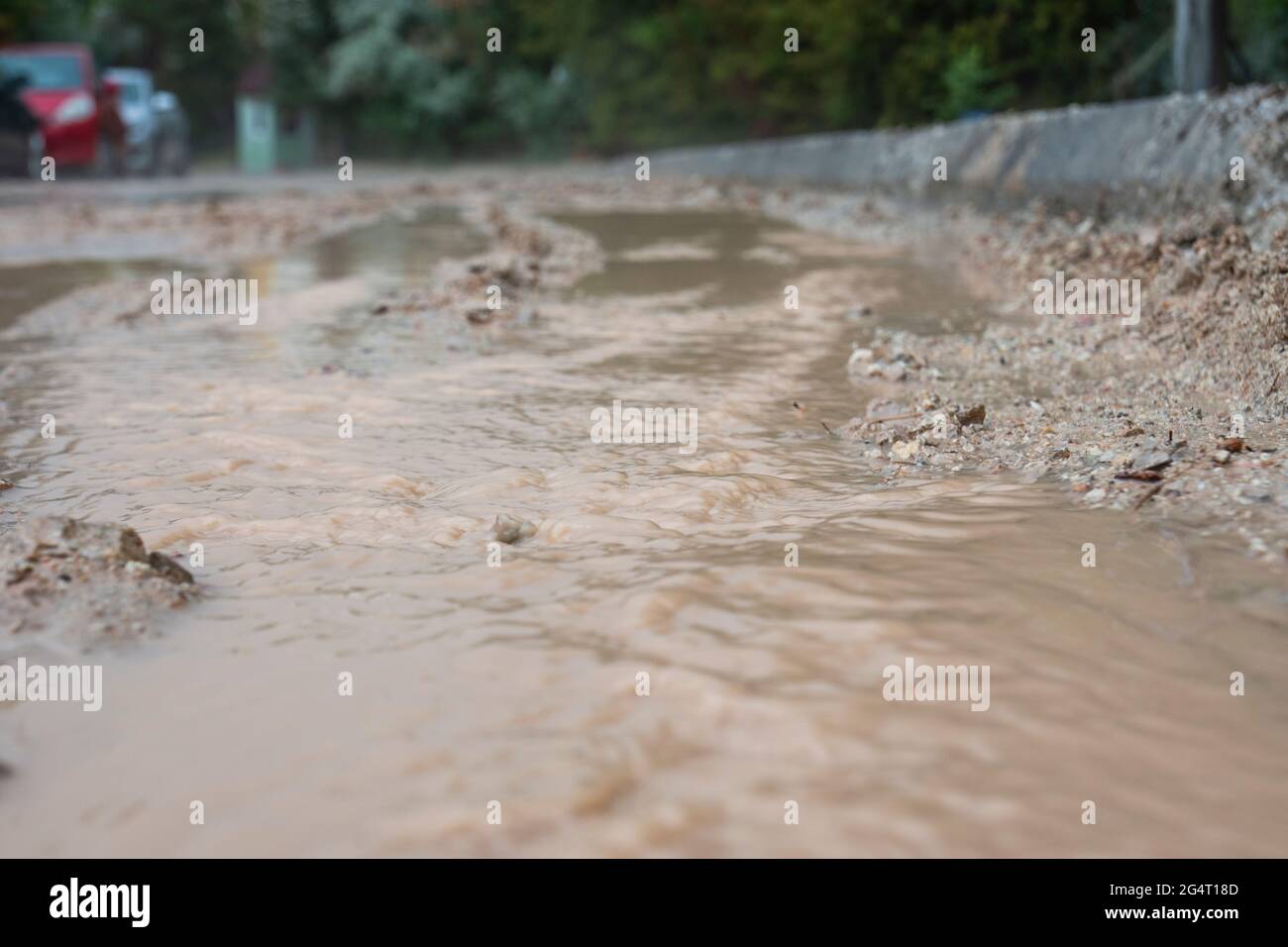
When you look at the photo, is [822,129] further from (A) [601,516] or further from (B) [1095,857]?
(B) [1095,857]

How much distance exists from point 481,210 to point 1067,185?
668cm

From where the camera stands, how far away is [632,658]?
1.81 metres

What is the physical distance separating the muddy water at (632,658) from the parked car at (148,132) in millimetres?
19903

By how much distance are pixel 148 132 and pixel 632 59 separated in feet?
28.2

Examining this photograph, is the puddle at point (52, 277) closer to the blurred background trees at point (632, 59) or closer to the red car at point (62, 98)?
the blurred background trees at point (632, 59)

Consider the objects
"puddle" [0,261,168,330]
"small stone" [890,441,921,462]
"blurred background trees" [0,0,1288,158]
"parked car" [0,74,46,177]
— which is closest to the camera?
"small stone" [890,441,921,462]

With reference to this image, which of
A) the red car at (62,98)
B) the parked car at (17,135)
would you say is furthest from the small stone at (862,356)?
the red car at (62,98)

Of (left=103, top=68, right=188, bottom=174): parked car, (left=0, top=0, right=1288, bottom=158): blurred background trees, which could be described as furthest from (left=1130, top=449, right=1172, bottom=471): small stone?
(left=103, top=68, right=188, bottom=174): parked car

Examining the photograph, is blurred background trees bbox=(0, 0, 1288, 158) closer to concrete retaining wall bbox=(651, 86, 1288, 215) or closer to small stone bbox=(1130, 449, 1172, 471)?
concrete retaining wall bbox=(651, 86, 1288, 215)

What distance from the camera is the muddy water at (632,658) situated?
1422 millimetres

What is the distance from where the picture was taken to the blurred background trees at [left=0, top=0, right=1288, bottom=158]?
11.9 m

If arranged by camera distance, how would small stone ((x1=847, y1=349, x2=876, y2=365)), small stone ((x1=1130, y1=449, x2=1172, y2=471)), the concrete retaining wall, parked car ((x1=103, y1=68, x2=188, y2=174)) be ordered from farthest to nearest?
parked car ((x1=103, y1=68, x2=188, y2=174)) → the concrete retaining wall → small stone ((x1=847, y1=349, x2=876, y2=365)) → small stone ((x1=1130, y1=449, x2=1172, y2=471))

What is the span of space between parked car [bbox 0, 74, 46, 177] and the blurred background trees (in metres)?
2.25

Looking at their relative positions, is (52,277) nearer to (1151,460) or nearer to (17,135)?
(1151,460)
